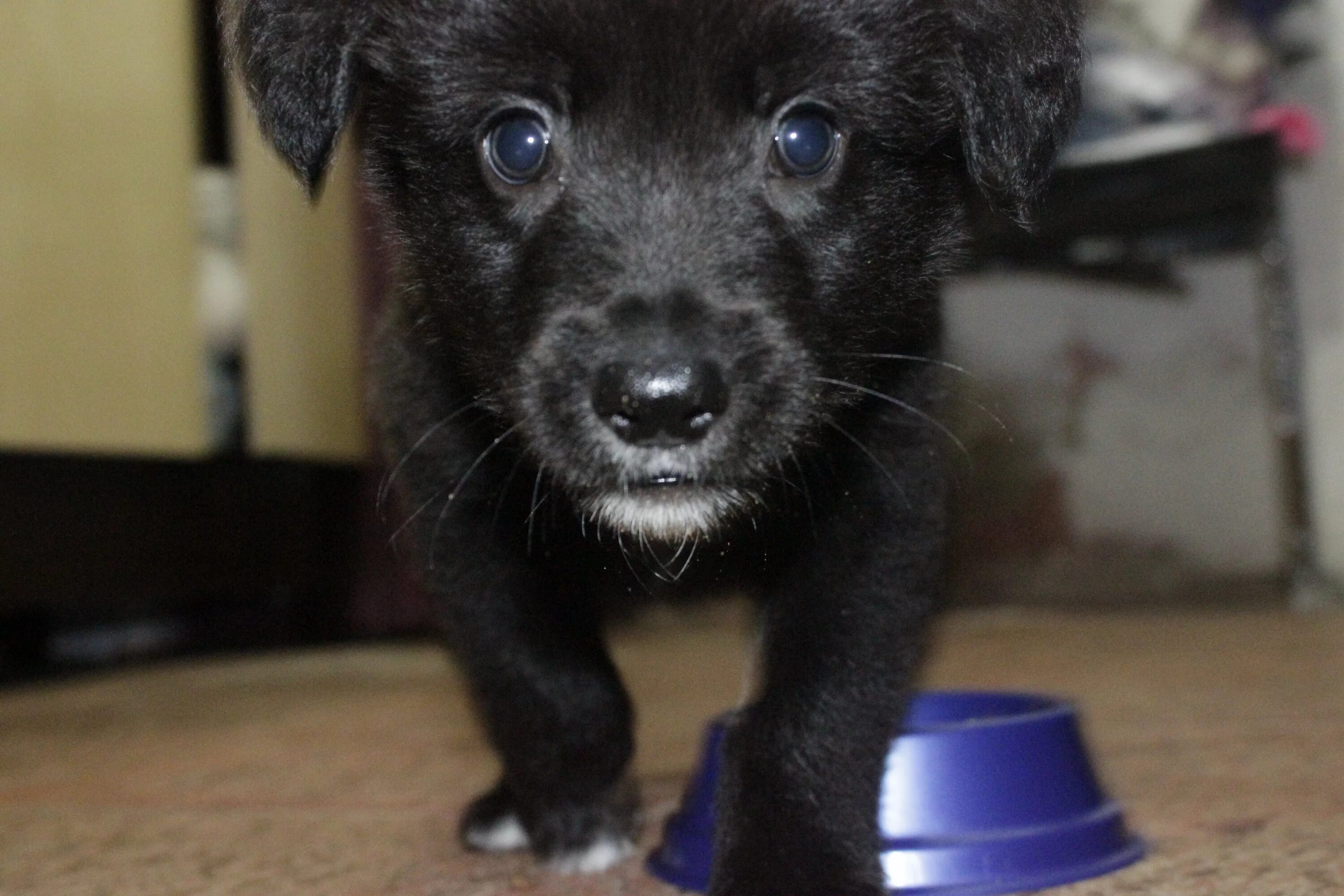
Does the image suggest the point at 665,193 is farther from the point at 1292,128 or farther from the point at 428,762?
the point at 1292,128

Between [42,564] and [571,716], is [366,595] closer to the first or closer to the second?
[42,564]

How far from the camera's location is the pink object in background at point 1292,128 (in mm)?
4785

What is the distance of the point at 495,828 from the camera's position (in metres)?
1.83

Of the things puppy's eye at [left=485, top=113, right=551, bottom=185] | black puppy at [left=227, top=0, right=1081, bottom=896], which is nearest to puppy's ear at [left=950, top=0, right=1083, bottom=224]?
black puppy at [left=227, top=0, right=1081, bottom=896]

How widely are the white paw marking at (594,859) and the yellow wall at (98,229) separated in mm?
1837

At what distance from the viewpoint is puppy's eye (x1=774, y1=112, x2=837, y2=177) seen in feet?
4.77

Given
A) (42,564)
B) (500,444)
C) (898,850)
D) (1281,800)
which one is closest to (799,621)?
(898,850)

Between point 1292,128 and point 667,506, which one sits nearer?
point 667,506

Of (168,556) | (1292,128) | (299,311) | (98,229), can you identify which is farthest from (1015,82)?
(1292,128)

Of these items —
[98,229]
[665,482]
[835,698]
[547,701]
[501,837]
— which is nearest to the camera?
[665,482]

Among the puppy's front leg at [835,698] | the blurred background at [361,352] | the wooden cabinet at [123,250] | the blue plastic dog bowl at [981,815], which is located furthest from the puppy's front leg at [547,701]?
the wooden cabinet at [123,250]

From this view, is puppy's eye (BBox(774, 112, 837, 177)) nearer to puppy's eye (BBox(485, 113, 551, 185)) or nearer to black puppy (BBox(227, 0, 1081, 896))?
black puppy (BBox(227, 0, 1081, 896))

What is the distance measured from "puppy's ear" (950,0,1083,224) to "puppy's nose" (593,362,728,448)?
1.44 ft

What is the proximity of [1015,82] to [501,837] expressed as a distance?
1026 millimetres
